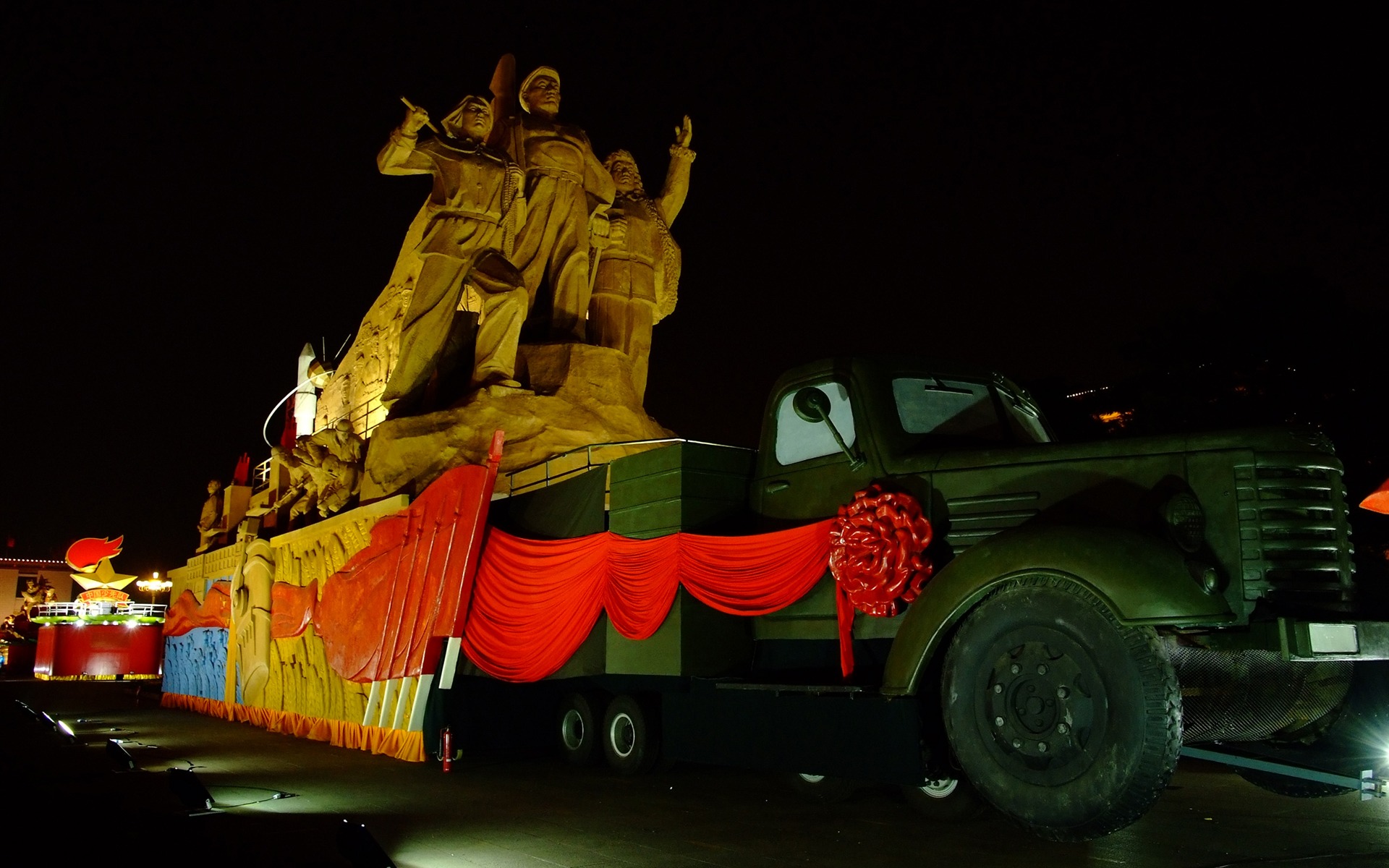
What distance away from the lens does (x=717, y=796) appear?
28.9ft

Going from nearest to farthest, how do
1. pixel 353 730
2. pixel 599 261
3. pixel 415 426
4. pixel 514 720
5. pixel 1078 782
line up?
pixel 1078 782
pixel 514 720
pixel 353 730
pixel 415 426
pixel 599 261

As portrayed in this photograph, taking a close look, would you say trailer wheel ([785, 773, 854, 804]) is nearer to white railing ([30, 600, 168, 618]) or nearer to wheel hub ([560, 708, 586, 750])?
wheel hub ([560, 708, 586, 750])

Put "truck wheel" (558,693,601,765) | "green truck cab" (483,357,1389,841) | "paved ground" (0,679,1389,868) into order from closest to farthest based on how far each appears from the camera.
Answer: "green truck cab" (483,357,1389,841), "paved ground" (0,679,1389,868), "truck wheel" (558,693,601,765)

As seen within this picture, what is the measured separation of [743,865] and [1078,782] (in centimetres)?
183

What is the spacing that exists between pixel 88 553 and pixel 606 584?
132ft

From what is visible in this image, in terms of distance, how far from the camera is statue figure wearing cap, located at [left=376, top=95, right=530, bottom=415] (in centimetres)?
1542

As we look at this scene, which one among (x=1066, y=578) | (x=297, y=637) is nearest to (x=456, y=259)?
(x=297, y=637)

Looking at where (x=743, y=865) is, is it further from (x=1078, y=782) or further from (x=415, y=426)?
(x=415, y=426)

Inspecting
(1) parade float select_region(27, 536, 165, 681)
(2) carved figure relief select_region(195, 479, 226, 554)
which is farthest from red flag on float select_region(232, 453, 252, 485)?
(1) parade float select_region(27, 536, 165, 681)

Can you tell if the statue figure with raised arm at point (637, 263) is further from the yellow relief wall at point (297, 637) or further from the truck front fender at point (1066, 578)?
the truck front fender at point (1066, 578)

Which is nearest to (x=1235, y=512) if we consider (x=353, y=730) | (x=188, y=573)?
(x=353, y=730)

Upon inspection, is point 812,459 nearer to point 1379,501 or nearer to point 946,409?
point 946,409

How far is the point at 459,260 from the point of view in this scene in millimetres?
15836

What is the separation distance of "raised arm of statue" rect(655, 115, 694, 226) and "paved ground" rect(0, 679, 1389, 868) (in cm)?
1068
